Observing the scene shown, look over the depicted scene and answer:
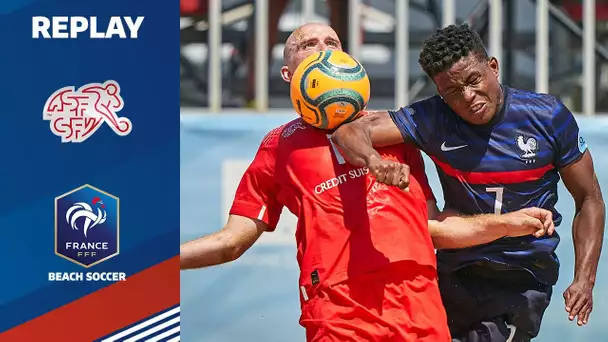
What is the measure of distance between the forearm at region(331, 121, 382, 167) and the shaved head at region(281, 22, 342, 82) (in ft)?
1.52

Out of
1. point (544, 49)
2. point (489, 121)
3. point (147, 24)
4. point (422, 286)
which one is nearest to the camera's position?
point (147, 24)

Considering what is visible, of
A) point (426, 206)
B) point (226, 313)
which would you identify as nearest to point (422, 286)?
point (426, 206)

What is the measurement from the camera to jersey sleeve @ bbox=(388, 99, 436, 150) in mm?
4145

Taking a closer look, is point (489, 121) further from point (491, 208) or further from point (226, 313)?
point (226, 313)

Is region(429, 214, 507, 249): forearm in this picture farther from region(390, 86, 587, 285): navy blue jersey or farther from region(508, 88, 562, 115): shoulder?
region(508, 88, 562, 115): shoulder

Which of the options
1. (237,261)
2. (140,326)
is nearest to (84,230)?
(140,326)

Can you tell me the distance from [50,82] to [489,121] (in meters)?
1.70

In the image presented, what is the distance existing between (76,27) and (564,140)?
6.29ft

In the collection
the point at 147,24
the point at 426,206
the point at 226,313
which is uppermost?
the point at 147,24

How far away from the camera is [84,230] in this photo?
3512 mm

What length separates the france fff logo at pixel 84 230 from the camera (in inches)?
135

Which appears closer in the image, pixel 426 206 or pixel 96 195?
pixel 96 195

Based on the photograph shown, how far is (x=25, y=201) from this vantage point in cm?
342

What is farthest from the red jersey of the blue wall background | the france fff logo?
the blue wall background
